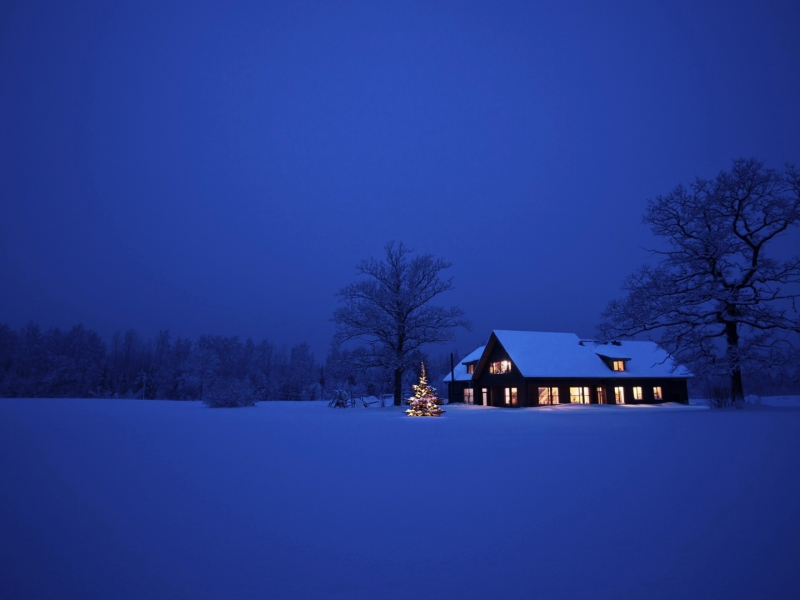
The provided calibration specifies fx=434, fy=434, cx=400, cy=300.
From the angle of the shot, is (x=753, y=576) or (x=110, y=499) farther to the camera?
(x=110, y=499)

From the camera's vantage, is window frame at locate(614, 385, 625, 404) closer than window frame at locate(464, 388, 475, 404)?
Yes

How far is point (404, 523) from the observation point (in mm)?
5355

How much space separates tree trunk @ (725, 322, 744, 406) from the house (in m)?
14.4

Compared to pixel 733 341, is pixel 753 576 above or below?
below

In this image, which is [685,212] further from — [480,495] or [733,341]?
[480,495]

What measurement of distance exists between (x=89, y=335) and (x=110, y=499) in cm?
9352

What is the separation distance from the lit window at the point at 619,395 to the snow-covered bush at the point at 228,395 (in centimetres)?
3185

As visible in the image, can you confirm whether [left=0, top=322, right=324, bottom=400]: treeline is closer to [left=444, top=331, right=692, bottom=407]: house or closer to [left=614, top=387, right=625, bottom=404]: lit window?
[left=444, top=331, right=692, bottom=407]: house

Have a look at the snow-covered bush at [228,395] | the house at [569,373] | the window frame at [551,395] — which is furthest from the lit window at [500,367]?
the snow-covered bush at [228,395]

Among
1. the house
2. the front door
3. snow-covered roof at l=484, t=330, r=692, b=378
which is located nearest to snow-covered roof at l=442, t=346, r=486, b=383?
the house

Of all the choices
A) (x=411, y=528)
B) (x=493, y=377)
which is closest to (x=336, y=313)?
(x=493, y=377)

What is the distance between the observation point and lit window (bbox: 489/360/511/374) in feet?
126

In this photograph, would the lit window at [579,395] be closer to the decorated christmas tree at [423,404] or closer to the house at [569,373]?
the house at [569,373]

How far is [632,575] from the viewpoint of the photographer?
392 cm
